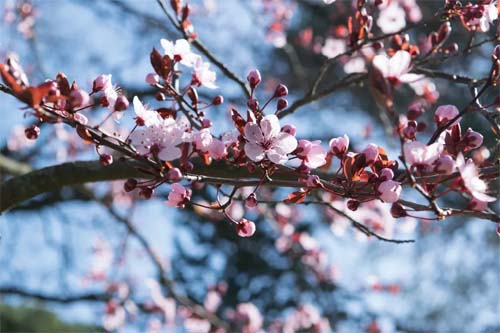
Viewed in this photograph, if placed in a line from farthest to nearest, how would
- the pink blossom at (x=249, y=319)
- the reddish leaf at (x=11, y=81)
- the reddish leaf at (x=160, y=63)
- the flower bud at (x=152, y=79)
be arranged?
1. the pink blossom at (x=249, y=319)
2. the flower bud at (x=152, y=79)
3. the reddish leaf at (x=160, y=63)
4. the reddish leaf at (x=11, y=81)

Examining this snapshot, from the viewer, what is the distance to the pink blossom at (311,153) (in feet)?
3.80

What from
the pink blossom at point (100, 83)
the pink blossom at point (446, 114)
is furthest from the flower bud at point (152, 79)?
the pink blossom at point (446, 114)

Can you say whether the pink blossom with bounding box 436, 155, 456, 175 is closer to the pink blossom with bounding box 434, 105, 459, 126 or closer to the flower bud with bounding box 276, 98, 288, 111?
the pink blossom with bounding box 434, 105, 459, 126

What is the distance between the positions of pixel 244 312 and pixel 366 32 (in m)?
2.93

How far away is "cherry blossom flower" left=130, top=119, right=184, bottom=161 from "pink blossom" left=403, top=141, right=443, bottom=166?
0.42 metres

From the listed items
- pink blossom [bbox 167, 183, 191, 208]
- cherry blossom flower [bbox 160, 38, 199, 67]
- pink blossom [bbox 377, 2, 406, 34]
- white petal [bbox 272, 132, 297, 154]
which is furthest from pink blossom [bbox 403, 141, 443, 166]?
pink blossom [bbox 377, 2, 406, 34]

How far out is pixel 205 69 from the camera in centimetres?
148

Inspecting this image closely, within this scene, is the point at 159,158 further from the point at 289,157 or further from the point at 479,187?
the point at 479,187

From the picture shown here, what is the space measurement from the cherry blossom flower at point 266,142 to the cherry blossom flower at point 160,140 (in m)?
0.14

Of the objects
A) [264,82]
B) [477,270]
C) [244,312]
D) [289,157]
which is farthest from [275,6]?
[477,270]

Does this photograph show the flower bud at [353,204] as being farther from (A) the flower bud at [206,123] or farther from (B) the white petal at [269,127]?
(A) the flower bud at [206,123]

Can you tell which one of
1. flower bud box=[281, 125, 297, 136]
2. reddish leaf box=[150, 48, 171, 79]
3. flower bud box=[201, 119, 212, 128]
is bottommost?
flower bud box=[281, 125, 297, 136]

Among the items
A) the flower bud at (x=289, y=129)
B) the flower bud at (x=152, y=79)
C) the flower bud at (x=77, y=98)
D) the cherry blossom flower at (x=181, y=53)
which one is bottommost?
the flower bud at (x=77, y=98)

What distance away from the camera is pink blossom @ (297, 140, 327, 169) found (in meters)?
1.16
